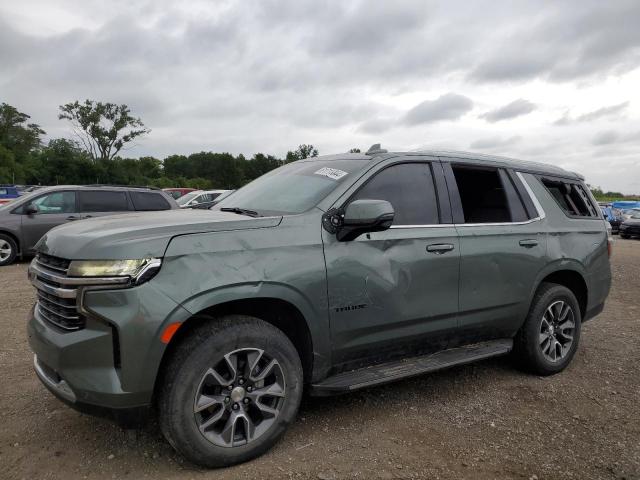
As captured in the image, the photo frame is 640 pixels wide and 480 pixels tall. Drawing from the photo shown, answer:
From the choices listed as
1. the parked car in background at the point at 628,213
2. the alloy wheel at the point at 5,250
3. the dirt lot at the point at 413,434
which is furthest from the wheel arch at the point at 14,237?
the parked car in background at the point at 628,213

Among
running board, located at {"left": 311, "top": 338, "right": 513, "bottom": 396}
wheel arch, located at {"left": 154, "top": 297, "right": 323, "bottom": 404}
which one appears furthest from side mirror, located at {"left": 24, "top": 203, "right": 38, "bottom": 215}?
running board, located at {"left": 311, "top": 338, "right": 513, "bottom": 396}

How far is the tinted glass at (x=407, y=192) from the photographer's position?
3396 mm

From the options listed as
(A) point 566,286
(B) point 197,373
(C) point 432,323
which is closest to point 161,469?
(B) point 197,373

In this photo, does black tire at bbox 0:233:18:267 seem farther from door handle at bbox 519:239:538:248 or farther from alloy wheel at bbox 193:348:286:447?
door handle at bbox 519:239:538:248

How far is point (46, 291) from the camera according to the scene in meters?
2.67

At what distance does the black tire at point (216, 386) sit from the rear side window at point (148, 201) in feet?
27.8

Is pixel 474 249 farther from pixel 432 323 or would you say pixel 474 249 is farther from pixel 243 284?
pixel 243 284

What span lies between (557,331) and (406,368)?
1815 mm

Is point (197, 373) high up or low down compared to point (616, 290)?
up

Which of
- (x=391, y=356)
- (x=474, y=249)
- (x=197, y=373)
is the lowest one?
(x=391, y=356)

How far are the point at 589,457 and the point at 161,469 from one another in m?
2.50

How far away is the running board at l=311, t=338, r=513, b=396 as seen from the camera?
9.94 feet

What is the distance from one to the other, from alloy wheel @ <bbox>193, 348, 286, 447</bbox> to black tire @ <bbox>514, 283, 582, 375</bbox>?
2333mm

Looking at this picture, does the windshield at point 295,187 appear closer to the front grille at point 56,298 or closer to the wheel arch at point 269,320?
the wheel arch at point 269,320
